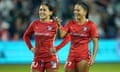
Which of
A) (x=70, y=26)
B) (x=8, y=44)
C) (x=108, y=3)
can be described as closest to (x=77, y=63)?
(x=70, y=26)

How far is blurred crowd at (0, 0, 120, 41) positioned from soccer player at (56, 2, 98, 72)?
9.36m

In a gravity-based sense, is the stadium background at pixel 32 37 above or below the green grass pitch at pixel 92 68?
above

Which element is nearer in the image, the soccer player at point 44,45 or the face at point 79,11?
the face at point 79,11

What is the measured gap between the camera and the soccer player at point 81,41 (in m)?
9.73

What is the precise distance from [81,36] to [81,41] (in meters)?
0.10

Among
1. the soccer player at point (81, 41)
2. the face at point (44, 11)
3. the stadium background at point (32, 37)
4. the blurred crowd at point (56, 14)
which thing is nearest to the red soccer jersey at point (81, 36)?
the soccer player at point (81, 41)

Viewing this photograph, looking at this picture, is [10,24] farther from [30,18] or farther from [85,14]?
[85,14]

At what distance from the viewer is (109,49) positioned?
18.7 m

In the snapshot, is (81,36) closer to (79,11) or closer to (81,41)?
(81,41)

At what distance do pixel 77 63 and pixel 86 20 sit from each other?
908mm

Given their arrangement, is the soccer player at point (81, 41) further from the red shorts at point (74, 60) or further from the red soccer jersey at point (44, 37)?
the red soccer jersey at point (44, 37)

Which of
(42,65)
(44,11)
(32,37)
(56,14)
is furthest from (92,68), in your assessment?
(44,11)

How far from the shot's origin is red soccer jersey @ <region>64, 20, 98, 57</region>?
9750 mm

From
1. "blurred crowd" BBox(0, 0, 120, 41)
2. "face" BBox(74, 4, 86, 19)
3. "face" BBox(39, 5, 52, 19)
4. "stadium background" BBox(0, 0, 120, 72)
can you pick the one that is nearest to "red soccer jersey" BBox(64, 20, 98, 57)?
"face" BBox(74, 4, 86, 19)
